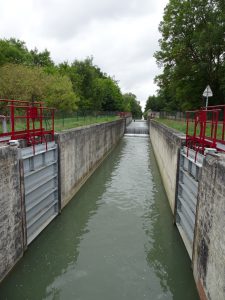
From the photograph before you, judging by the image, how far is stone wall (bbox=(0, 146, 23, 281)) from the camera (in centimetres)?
632

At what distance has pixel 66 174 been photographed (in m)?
11.7

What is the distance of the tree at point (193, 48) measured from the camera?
2450 centimetres

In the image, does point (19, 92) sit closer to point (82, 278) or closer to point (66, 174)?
point (66, 174)

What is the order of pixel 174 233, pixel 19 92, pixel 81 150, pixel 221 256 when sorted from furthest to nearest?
1. pixel 19 92
2. pixel 81 150
3. pixel 174 233
4. pixel 221 256

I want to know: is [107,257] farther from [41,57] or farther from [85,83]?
[41,57]

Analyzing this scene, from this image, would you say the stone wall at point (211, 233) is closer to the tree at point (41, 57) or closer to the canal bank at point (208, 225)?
the canal bank at point (208, 225)

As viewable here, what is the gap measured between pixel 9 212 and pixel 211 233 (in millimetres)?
4657

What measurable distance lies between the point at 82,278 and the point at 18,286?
1524mm

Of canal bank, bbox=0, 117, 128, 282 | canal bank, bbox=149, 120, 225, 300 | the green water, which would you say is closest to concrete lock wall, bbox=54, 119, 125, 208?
canal bank, bbox=0, 117, 128, 282

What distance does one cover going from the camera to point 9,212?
6.63m

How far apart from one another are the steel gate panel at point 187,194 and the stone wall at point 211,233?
0.84 meters

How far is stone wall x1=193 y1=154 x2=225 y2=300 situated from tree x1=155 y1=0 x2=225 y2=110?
20584 millimetres

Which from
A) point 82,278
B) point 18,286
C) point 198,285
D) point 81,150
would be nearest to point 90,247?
point 82,278

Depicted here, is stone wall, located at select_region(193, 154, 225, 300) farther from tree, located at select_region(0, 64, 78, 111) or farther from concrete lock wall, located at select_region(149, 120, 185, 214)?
tree, located at select_region(0, 64, 78, 111)
